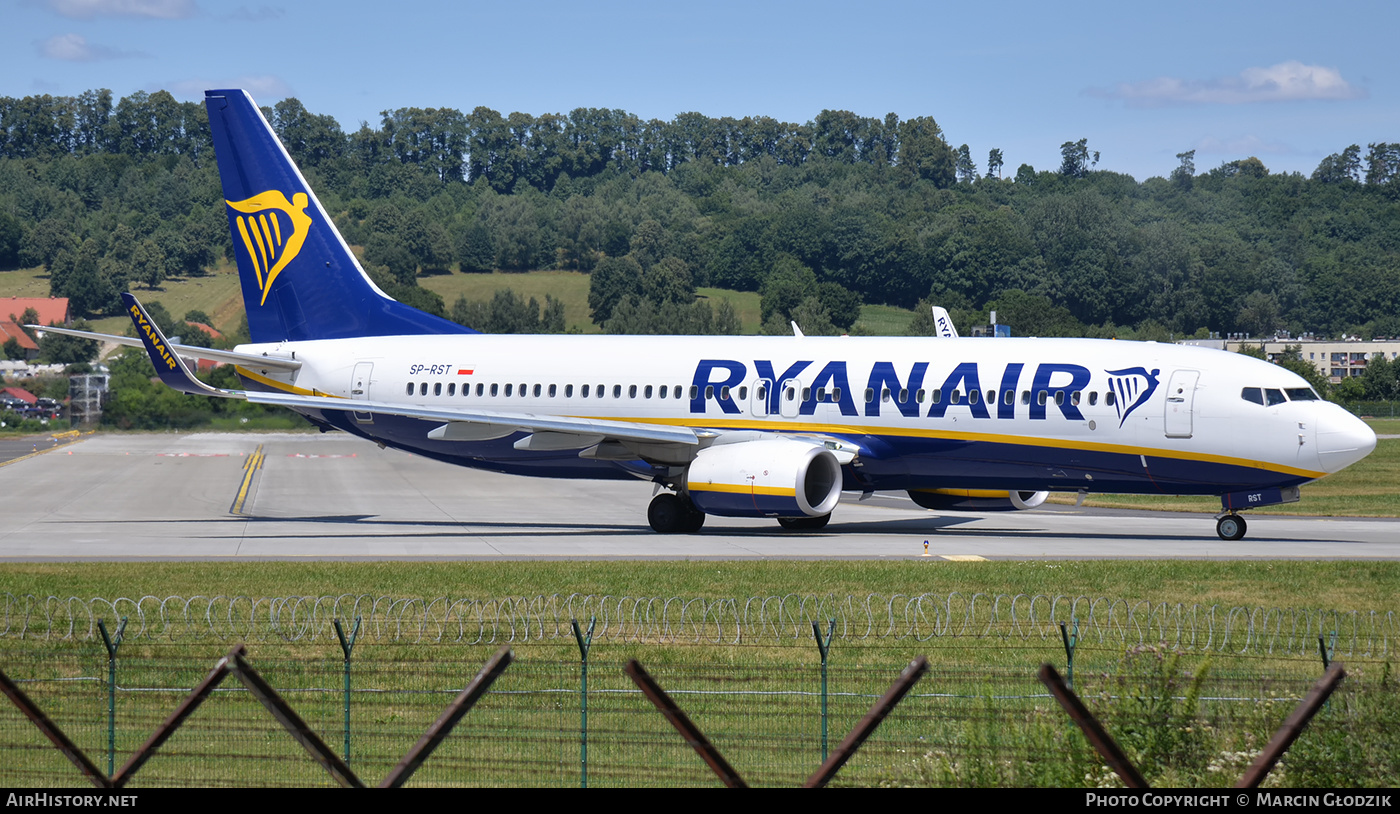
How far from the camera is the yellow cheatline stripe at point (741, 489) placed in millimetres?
32031

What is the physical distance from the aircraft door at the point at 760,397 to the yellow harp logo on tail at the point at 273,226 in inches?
571

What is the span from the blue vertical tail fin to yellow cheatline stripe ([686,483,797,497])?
38.4 ft

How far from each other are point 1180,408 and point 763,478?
9.00m

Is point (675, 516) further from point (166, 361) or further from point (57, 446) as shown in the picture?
point (57, 446)

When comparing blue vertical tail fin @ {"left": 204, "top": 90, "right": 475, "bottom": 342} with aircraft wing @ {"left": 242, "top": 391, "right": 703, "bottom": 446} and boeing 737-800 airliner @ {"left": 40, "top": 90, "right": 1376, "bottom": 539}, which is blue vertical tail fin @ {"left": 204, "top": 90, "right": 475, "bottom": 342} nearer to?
boeing 737-800 airliner @ {"left": 40, "top": 90, "right": 1376, "bottom": 539}

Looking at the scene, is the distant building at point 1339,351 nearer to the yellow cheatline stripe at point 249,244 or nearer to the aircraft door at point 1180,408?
the aircraft door at point 1180,408

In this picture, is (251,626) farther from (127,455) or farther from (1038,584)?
(127,455)

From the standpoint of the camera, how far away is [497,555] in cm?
3003

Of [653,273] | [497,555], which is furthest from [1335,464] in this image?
[653,273]

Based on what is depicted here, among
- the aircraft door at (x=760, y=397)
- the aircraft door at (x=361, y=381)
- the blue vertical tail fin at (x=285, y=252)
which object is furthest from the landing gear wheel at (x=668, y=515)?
the blue vertical tail fin at (x=285, y=252)
